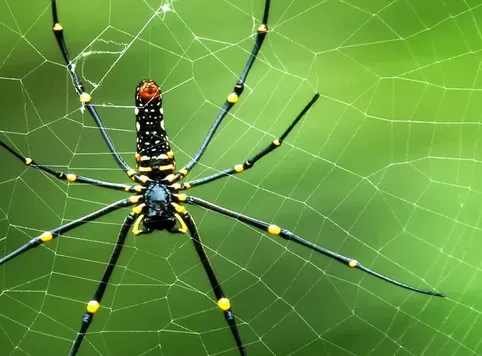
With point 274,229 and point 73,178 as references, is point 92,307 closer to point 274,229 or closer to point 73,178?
point 73,178

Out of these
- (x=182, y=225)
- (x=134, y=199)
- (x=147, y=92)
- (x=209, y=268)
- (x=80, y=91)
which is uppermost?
(x=80, y=91)

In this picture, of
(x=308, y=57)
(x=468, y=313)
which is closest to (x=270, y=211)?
(x=308, y=57)

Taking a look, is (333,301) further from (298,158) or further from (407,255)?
(298,158)

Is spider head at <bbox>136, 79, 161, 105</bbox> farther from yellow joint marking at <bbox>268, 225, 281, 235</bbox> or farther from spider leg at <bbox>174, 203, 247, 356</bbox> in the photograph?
yellow joint marking at <bbox>268, 225, 281, 235</bbox>

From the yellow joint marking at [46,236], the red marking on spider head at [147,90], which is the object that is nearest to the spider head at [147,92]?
the red marking on spider head at [147,90]

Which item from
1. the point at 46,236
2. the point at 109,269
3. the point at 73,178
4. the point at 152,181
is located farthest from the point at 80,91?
the point at 109,269

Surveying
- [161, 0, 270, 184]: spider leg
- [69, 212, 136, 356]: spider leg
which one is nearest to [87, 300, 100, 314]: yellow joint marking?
[69, 212, 136, 356]: spider leg

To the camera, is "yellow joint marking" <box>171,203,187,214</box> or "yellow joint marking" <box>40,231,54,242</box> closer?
"yellow joint marking" <box>40,231,54,242</box>

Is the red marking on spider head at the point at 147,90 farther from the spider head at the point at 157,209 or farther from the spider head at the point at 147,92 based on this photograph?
the spider head at the point at 157,209
